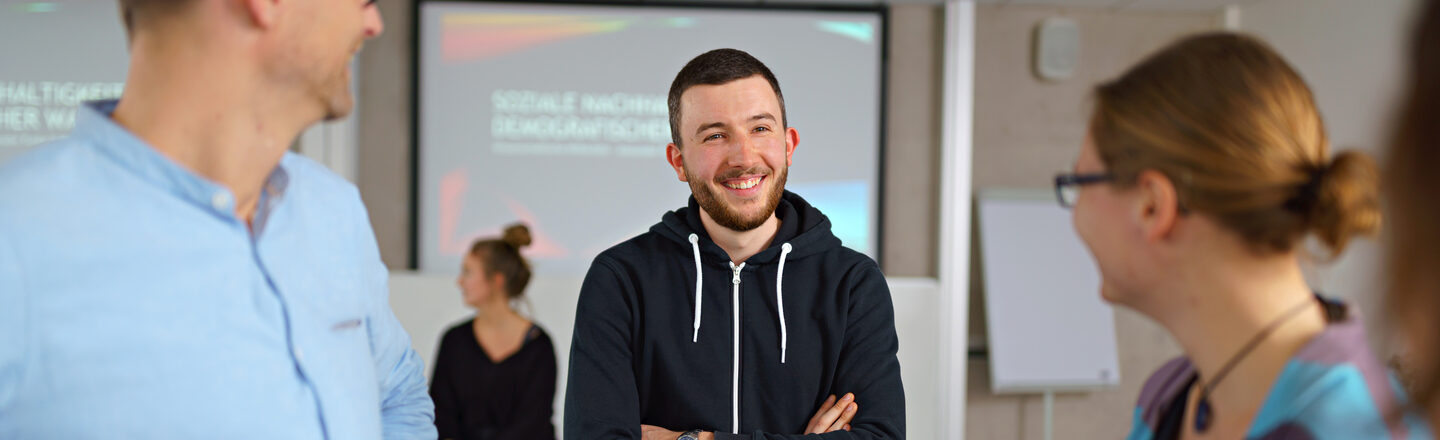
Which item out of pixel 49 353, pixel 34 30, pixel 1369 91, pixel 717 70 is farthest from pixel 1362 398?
pixel 34 30

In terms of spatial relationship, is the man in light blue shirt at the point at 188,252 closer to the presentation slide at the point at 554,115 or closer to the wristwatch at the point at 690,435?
the wristwatch at the point at 690,435

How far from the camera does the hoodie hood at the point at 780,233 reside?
1.79 m

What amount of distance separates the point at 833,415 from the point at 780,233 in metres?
0.37

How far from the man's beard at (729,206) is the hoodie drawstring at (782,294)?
8 centimetres

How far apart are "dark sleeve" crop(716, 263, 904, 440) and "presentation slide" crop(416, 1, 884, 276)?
301 centimetres

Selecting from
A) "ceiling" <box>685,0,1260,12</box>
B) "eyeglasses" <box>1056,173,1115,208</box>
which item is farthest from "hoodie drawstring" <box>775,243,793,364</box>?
"ceiling" <box>685,0,1260,12</box>

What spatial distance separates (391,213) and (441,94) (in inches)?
26.2

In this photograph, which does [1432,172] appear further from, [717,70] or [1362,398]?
[717,70]

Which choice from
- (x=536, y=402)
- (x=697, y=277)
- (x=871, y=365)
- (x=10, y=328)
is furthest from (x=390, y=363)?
(x=536, y=402)

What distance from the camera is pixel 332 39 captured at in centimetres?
110

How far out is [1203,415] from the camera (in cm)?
108

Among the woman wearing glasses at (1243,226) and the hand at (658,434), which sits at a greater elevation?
the woman wearing glasses at (1243,226)

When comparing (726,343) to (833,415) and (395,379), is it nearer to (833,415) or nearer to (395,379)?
(833,415)

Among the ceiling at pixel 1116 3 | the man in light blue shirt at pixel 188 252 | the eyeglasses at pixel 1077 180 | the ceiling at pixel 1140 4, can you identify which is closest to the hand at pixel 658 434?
the man in light blue shirt at pixel 188 252
